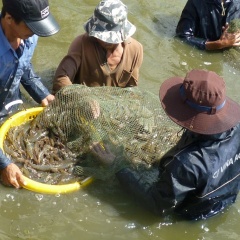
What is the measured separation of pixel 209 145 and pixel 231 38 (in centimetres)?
384

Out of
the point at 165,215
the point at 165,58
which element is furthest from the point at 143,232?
the point at 165,58

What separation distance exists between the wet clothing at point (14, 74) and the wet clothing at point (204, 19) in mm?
3158

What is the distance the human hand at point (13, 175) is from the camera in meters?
4.57

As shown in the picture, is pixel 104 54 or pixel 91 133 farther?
pixel 104 54

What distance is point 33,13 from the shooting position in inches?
164

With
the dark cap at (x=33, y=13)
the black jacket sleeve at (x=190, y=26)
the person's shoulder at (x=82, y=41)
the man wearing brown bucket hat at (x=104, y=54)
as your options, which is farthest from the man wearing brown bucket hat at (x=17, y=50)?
the black jacket sleeve at (x=190, y=26)

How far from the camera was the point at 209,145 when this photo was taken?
13.6 feet

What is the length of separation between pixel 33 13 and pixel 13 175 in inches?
57.7

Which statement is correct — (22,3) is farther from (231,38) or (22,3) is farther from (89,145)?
(231,38)

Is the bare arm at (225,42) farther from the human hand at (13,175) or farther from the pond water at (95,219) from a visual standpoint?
the human hand at (13,175)

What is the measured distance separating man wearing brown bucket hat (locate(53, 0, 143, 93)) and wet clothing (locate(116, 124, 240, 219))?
4.85 ft

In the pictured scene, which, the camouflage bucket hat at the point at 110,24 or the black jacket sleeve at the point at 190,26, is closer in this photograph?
the camouflage bucket hat at the point at 110,24

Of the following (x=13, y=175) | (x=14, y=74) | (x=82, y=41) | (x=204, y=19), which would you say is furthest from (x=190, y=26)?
(x=13, y=175)

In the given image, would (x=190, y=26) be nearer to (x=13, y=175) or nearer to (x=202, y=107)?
(x=202, y=107)
